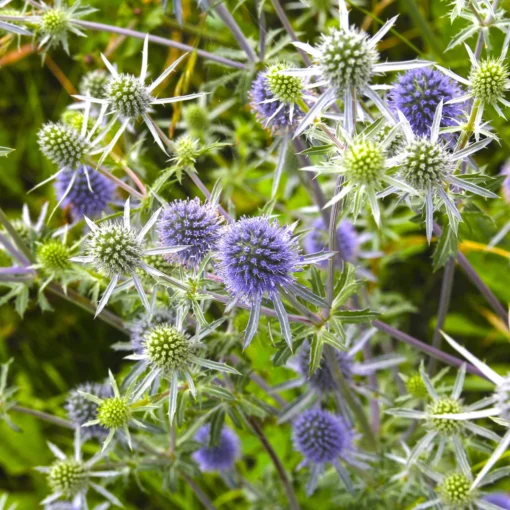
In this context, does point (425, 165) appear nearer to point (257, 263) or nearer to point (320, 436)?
point (257, 263)

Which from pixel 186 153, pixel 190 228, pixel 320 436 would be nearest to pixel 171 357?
pixel 190 228

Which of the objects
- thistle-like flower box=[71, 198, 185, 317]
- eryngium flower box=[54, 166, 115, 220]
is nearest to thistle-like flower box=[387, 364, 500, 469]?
thistle-like flower box=[71, 198, 185, 317]

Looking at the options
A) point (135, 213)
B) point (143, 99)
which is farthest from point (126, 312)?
point (143, 99)

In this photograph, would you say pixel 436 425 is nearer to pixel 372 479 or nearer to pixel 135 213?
pixel 372 479

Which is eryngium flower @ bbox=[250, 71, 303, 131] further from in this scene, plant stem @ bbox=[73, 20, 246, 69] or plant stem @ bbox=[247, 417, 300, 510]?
plant stem @ bbox=[247, 417, 300, 510]

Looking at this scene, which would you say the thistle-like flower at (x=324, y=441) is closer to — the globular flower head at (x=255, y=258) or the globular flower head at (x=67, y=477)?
the globular flower head at (x=67, y=477)

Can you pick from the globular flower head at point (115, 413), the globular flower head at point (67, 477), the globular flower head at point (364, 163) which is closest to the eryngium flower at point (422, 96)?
the globular flower head at point (364, 163)
